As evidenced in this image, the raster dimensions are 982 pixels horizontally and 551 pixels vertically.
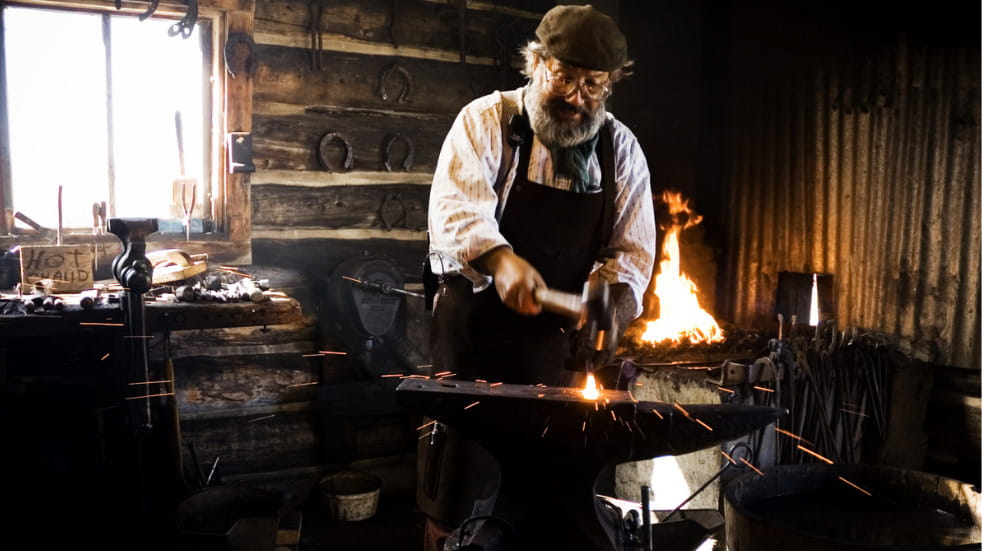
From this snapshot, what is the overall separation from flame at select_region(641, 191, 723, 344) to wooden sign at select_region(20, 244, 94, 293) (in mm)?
2943

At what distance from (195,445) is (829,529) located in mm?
3422

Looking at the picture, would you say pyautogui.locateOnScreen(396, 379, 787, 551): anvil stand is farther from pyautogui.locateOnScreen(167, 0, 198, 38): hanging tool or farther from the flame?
pyautogui.locateOnScreen(167, 0, 198, 38): hanging tool

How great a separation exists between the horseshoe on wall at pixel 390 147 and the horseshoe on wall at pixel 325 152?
20 centimetres

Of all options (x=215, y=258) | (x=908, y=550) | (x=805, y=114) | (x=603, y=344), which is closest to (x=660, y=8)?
(x=805, y=114)

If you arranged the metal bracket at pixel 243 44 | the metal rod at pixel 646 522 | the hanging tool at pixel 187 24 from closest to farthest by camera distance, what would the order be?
the metal rod at pixel 646 522, the hanging tool at pixel 187 24, the metal bracket at pixel 243 44

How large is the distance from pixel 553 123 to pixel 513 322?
0.66 metres

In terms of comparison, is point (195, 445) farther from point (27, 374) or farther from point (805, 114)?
point (805, 114)

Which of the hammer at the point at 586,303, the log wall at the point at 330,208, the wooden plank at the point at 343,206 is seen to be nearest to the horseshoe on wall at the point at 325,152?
the log wall at the point at 330,208

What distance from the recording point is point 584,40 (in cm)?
257

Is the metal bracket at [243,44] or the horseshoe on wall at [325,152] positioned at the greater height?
the metal bracket at [243,44]

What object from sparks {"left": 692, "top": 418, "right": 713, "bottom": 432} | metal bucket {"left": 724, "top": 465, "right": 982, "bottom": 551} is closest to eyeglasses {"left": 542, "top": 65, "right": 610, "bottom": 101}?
sparks {"left": 692, "top": 418, "right": 713, "bottom": 432}

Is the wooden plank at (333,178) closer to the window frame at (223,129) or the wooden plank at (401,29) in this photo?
the window frame at (223,129)

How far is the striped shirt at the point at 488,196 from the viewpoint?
2463 mm

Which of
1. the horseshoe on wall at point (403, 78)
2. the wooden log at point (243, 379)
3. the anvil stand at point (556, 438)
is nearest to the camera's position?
the anvil stand at point (556, 438)
